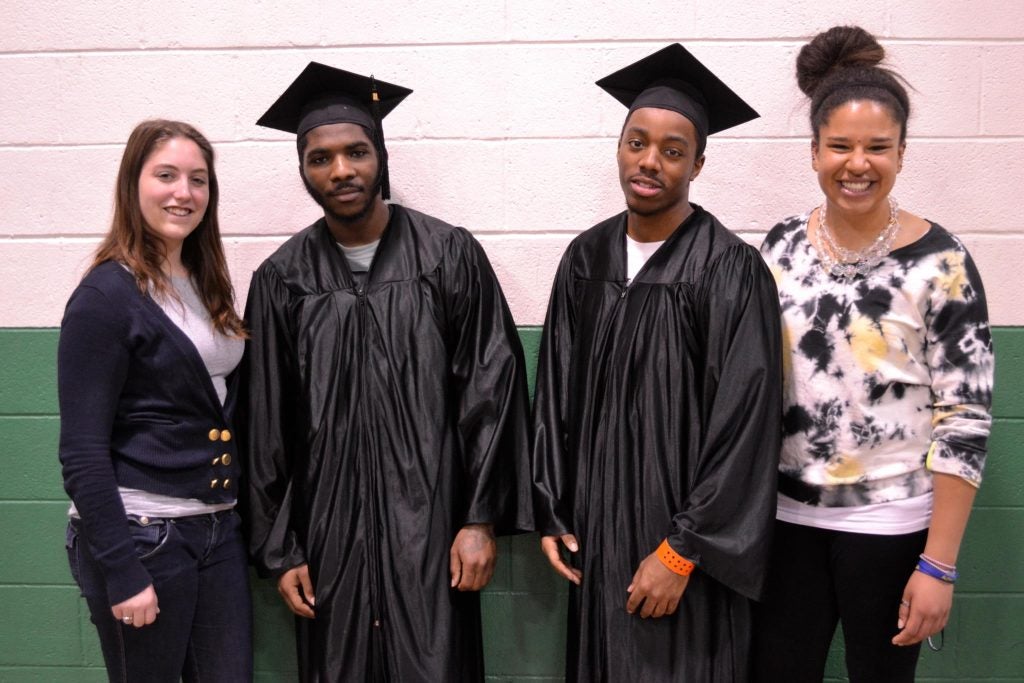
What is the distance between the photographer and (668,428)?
1.96 m

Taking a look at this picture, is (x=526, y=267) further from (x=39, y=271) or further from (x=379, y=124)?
(x=39, y=271)

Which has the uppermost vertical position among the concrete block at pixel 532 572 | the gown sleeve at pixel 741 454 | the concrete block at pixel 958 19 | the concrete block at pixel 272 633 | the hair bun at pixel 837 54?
the concrete block at pixel 958 19

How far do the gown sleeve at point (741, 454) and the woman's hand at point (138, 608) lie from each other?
43.7 inches

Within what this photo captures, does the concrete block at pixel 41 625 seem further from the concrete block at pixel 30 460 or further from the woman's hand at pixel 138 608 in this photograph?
the woman's hand at pixel 138 608

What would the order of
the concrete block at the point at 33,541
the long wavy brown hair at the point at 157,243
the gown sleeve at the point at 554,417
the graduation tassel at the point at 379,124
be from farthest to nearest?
the concrete block at the point at 33,541 < the graduation tassel at the point at 379,124 < the gown sleeve at the point at 554,417 < the long wavy brown hair at the point at 157,243

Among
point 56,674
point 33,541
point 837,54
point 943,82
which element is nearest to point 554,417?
point 837,54

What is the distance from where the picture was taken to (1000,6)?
2418mm

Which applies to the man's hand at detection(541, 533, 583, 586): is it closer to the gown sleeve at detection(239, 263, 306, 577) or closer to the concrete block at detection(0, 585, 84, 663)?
the gown sleeve at detection(239, 263, 306, 577)

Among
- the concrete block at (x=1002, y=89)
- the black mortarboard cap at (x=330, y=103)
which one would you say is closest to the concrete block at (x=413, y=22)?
the black mortarboard cap at (x=330, y=103)

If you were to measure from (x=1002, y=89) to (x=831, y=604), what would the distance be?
1531mm

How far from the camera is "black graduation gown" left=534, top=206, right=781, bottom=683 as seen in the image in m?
1.88

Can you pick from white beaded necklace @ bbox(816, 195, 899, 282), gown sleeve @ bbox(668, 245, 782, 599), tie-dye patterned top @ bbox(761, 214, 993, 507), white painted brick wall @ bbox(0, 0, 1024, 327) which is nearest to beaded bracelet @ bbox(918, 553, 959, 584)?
tie-dye patterned top @ bbox(761, 214, 993, 507)

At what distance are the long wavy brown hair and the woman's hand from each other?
610mm

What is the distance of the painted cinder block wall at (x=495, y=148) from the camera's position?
2.46 meters
